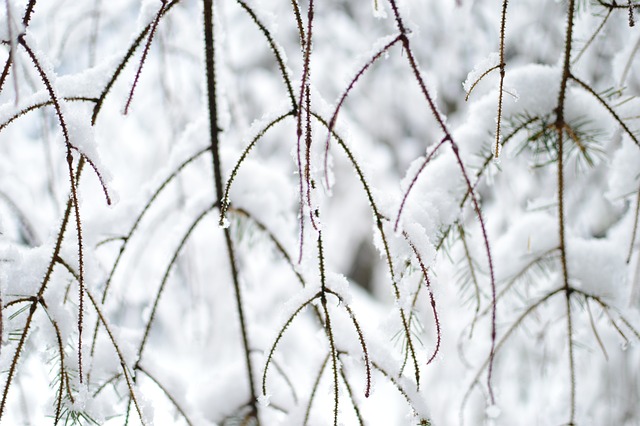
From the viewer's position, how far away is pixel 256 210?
33.7 inches

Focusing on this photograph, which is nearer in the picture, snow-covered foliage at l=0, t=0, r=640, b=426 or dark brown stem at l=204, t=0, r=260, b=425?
snow-covered foliage at l=0, t=0, r=640, b=426

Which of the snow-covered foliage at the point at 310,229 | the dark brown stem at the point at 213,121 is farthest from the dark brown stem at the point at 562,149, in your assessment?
the dark brown stem at the point at 213,121

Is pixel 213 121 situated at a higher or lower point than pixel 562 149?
higher

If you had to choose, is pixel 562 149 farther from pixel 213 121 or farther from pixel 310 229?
pixel 213 121

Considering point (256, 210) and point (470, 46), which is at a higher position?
point (470, 46)

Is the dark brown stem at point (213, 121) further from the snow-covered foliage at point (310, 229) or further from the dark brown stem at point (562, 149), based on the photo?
the dark brown stem at point (562, 149)

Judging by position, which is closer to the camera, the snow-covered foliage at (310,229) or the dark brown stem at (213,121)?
the snow-covered foliage at (310,229)

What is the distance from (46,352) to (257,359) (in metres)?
0.40

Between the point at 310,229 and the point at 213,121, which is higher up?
the point at 213,121

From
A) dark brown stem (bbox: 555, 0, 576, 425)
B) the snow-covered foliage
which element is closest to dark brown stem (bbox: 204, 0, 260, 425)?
the snow-covered foliage

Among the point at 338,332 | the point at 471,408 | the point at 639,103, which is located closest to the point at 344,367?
the point at 338,332

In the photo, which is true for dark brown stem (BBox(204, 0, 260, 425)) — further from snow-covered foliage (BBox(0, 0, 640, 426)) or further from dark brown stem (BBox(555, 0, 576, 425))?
dark brown stem (BBox(555, 0, 576, 425))

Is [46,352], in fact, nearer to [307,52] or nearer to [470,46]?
[307,52]

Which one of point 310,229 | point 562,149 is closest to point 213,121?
point 310,229
